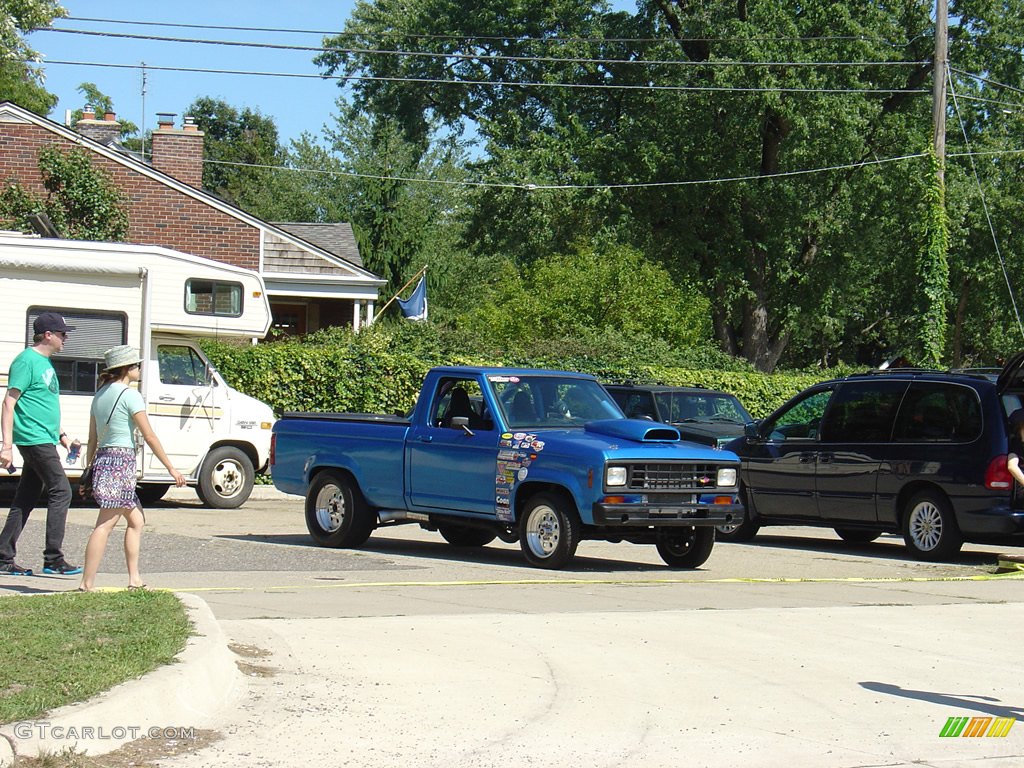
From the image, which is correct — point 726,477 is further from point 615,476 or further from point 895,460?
point 895,460

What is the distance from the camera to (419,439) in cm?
1396

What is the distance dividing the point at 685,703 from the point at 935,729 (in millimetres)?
1273

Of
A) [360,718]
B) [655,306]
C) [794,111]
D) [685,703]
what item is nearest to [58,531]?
[360,718]

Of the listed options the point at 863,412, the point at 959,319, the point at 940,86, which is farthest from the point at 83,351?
the point at 959,319

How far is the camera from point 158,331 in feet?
62.2

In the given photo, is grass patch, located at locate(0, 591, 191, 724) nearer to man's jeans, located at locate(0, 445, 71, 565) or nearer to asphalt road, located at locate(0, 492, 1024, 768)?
asphalt road, located at locate(0, 492, 1024, 768)

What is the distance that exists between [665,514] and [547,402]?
1.83 meters

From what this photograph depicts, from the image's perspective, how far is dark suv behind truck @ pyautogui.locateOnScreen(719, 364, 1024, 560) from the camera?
46.9ft

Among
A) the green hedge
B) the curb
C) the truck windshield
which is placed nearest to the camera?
the curb

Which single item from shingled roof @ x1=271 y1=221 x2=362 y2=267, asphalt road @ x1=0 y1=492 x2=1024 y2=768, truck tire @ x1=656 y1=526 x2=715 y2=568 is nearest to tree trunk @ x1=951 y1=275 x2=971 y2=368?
shingled roof @ x1=271 y1=221 x2=362 y2=267

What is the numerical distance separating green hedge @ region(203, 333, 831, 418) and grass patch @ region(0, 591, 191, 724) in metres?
13.0

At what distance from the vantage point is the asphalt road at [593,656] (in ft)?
21.0

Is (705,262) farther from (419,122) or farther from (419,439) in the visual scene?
(419,439)

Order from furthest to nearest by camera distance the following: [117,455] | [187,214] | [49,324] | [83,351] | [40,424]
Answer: [187,214], [83,351], [40,424], [49,324], [117,455]
